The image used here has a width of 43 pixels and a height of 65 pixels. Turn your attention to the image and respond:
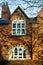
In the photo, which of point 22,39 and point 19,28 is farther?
point 19,28

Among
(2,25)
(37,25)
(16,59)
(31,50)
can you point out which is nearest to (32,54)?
(31,50)

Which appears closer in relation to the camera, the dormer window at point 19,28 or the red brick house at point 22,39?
the red brick house at point 22,39

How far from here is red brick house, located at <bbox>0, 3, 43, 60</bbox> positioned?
26672mm

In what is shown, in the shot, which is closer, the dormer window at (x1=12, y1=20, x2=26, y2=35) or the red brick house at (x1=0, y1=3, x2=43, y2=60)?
the red brick house at (x1=0, y1=3, x2=43, y2=60)

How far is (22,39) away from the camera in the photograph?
2725cm

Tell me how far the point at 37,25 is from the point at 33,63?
5.73 m

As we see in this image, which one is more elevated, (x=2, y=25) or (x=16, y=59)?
(x=2, y=25)

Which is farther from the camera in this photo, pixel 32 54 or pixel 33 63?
pixel 32 54

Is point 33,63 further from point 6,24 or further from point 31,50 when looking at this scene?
point 6,24

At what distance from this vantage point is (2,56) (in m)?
27.0

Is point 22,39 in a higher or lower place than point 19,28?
lower

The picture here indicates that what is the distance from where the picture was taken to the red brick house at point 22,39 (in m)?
26.7

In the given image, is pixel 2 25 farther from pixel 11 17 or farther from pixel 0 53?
pixel 0 53

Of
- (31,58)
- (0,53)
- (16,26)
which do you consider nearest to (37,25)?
(16,26)
